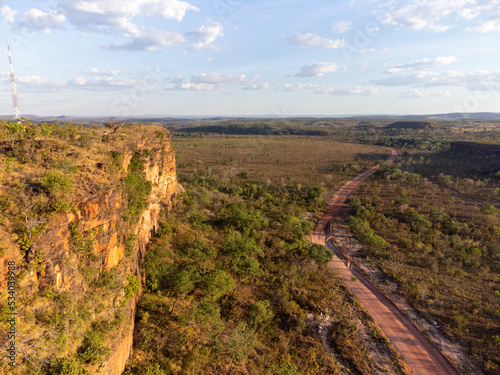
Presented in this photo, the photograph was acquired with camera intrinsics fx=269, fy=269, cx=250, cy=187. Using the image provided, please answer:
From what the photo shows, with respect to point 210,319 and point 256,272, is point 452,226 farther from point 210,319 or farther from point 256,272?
point 210,319

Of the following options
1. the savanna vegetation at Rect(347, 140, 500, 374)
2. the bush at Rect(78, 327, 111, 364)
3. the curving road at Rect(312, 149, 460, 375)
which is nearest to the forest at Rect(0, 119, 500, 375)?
the bush at Rect(78, 327, 111, 364)

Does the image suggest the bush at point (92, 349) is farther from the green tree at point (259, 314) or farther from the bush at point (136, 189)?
the green tree at point (259, 314)

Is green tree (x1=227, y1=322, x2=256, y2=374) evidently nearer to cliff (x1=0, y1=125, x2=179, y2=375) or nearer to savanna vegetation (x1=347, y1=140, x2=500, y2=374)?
cliff (x1=0, y1=125, x2=179, y2=375)

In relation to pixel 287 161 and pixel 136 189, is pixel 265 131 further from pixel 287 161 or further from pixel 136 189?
pixel 136 189

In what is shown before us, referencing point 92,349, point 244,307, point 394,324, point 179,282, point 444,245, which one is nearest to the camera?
point 92,349

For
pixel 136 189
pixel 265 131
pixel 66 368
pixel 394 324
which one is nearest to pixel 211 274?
pixel 136 189

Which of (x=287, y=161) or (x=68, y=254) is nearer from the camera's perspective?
(x=68, y=254)
